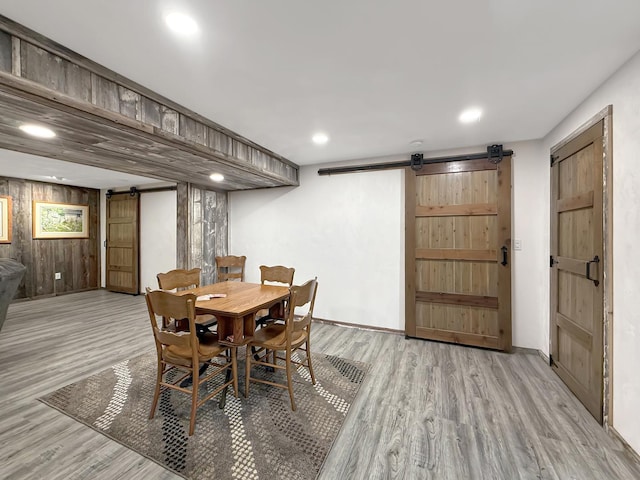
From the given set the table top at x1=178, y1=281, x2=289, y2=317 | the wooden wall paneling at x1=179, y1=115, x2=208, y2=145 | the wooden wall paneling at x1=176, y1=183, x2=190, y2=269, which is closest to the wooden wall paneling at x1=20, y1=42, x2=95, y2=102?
the wooden wall paneling at x1=179, y1=115, x2=208, y2=145

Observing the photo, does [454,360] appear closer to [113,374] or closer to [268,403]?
[268,403]

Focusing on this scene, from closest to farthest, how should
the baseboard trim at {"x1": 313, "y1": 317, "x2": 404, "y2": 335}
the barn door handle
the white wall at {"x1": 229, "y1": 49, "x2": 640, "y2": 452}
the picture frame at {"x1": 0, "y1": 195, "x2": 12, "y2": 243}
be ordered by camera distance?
the white wall at {"x1": 229, "y1": 49, "x2": 640, "y2": 452}, the barn door handle, the baseboard trim at {"x1": 313, "y1": 317, "x2": 404, "y2": 335}, the picture frame at {"x1": 0, "y1": 195, "x2": 12, "y2": 243}

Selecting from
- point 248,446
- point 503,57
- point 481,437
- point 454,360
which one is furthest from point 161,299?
point 454,360

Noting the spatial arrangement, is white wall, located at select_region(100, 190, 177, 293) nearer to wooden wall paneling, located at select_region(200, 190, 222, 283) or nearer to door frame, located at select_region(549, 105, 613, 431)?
wooden wall paneling, located at select_region(200, 190, 222, 283)

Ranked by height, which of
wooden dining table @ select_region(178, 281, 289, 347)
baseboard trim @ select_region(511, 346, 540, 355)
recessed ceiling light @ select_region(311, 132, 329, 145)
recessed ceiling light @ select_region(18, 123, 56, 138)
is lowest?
baseboard trim @ select_region(511, 346, 540, 355)

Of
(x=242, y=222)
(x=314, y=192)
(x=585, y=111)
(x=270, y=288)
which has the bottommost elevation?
(x=270, y=288)

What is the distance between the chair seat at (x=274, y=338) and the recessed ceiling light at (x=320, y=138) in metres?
2.03

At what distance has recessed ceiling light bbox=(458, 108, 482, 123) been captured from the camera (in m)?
2.30

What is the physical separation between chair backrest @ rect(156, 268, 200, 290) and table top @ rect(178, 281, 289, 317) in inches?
10.9

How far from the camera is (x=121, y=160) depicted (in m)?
2.86

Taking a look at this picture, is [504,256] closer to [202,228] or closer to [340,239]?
[340,239]

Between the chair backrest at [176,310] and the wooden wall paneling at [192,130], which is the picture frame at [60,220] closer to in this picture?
the wooden wall paneling at [192,130]

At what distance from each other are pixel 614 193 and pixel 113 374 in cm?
428

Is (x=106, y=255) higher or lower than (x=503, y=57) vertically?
lower
